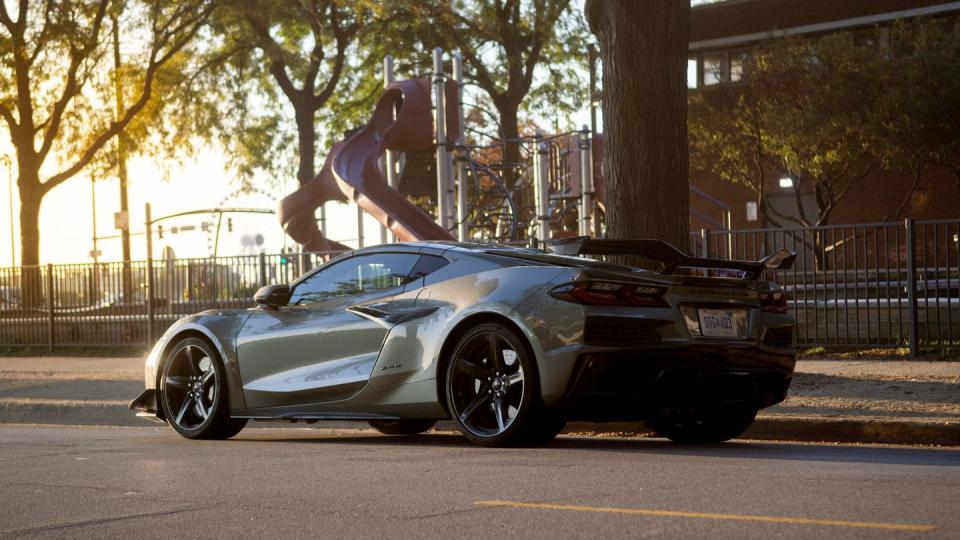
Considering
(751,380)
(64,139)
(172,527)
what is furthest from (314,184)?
(172,527)

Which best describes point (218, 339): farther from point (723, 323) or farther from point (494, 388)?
point (723, 323)

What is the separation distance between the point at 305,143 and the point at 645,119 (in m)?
30.6

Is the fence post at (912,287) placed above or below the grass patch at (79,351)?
above

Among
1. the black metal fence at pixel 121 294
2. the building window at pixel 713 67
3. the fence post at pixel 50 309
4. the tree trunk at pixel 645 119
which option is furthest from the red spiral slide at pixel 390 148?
the building window at pixel 713 67

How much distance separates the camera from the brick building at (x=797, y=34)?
38781mm

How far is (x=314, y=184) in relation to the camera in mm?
28219

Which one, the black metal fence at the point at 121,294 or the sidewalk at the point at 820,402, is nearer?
the sidewalk at the point at 820,402

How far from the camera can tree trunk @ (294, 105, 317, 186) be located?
136ft

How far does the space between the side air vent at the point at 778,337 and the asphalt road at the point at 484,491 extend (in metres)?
0.66

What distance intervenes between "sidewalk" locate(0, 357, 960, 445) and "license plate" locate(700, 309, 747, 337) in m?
1.59

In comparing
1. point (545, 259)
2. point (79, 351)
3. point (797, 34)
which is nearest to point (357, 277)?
point (545, 259)

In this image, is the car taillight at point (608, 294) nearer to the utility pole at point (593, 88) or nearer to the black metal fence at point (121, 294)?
the black metal fence at point (121, 294)

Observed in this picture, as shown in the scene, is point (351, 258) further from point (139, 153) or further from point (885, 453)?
point (139, 153)

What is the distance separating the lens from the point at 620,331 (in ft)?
27.3
